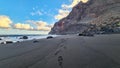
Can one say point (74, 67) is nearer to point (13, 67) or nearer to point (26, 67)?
point (26, 67)

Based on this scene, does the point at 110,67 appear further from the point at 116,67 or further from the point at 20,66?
the point at 20,66

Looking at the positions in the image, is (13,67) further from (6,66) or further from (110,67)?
(110,67)

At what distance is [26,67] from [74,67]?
301cm


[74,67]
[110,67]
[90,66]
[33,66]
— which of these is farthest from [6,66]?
[110,67]

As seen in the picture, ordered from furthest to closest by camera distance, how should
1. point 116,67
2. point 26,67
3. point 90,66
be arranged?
point 26,67 → point 90,66 → point 116,67

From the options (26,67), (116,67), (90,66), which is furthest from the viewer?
(26,67)

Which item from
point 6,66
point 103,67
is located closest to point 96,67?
point 103,67

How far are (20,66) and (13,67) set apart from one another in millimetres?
471

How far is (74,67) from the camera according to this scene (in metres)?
13.0

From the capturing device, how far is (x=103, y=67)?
1230 centimetres

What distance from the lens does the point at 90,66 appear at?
504 inches

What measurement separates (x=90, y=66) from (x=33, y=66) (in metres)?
3.61

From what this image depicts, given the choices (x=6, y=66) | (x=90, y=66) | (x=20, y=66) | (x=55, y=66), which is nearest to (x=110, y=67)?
(x=90, y=66)

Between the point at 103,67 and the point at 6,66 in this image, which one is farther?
the point at 6,66
